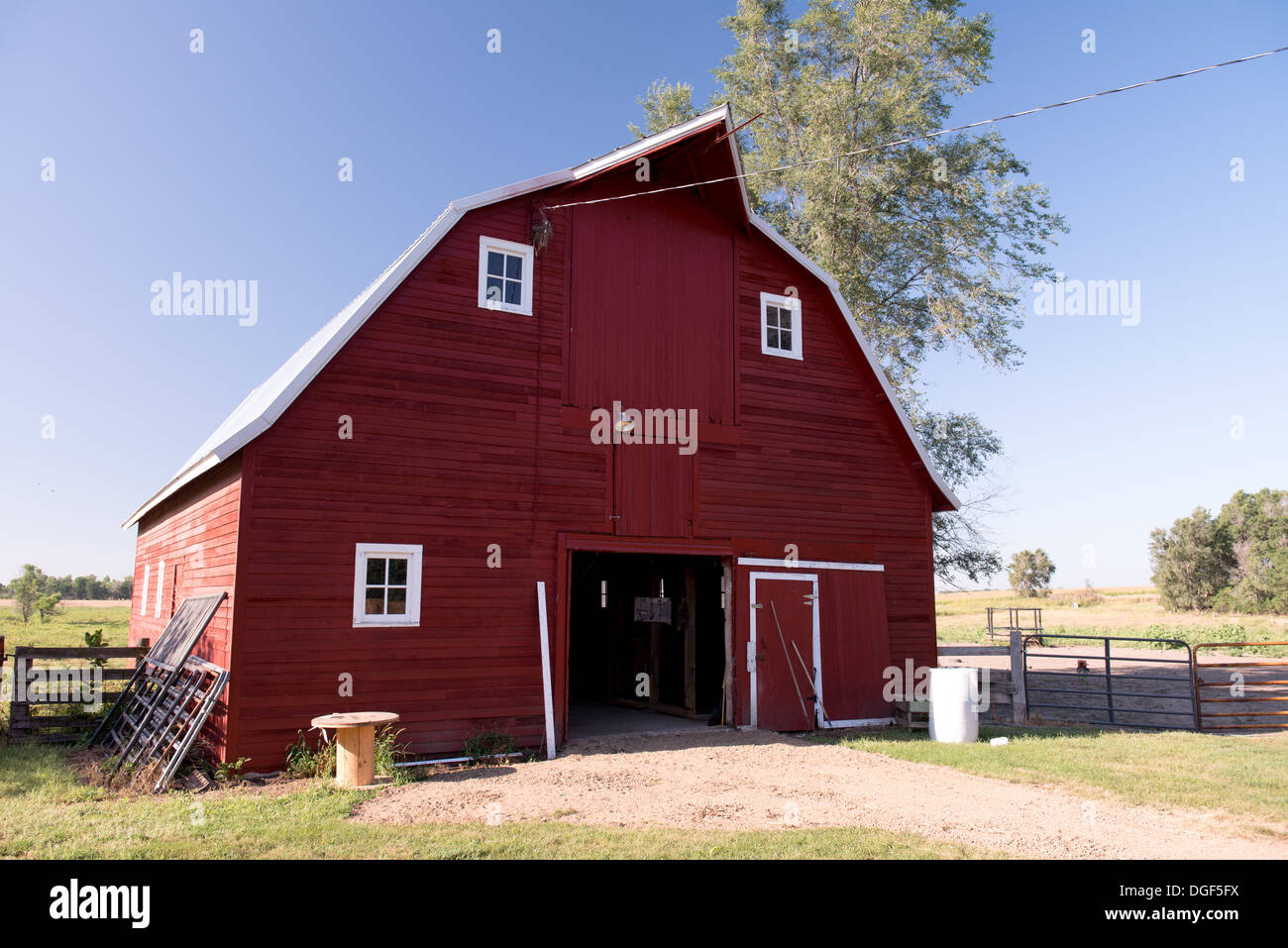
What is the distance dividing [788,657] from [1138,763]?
4.38 meters

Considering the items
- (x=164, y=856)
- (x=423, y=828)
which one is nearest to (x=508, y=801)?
(x=423, y=828)

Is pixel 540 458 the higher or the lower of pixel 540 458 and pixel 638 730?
the higher

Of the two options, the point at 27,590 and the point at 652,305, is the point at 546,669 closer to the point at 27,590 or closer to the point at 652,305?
the point at 652,305

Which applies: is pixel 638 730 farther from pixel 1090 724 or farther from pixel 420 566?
pixel 1090 724

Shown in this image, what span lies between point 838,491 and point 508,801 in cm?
726

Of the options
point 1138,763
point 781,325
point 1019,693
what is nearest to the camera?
point 1138,763

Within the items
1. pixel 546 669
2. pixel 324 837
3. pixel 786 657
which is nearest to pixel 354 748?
pixel 324 837

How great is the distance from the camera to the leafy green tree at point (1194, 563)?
56.0 meters

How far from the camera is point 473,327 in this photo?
10539 millimetres

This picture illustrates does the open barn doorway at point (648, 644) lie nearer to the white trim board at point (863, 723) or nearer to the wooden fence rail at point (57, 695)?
the white trim board at point (863, 723)

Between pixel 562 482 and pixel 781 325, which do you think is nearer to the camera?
pixel 562 482

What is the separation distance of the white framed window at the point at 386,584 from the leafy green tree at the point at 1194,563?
195 ft

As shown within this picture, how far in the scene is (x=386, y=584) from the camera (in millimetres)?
9664
